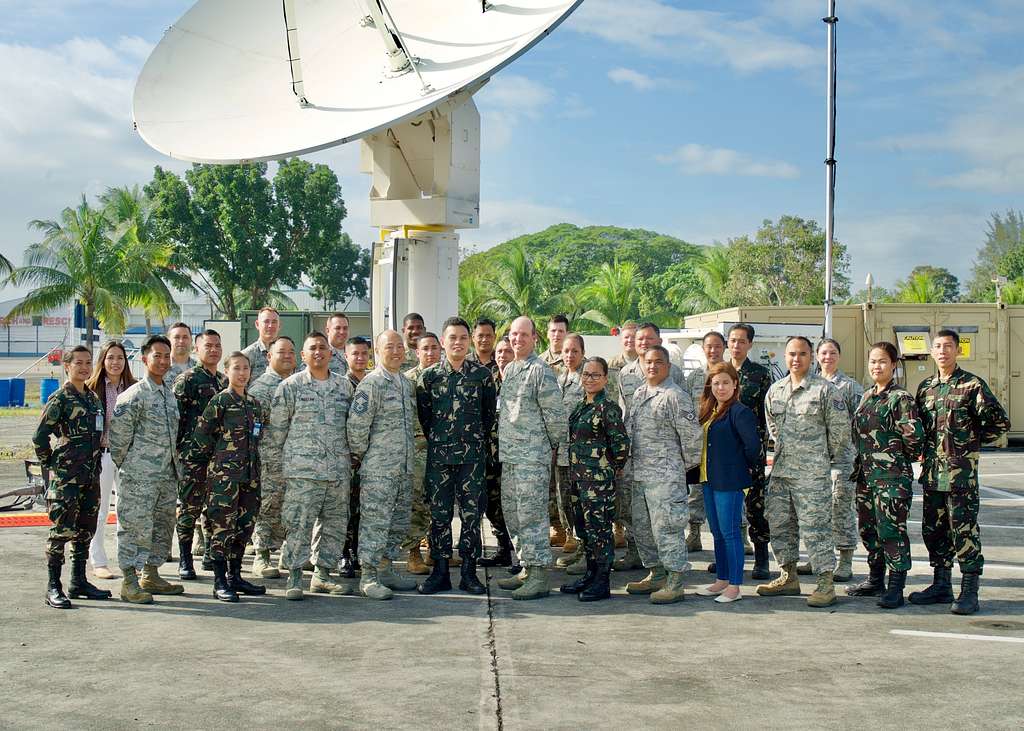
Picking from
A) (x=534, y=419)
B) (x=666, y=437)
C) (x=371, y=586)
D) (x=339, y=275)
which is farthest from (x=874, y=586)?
(x=339, y=275)

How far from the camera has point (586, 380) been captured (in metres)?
7.23

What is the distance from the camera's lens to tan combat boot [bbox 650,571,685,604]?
690 centimetres

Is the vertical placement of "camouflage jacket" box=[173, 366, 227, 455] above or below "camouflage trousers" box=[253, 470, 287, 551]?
above

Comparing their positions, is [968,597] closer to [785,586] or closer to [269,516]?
[785,586]

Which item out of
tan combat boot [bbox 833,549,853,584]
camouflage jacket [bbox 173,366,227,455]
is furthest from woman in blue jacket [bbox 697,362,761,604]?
camouflage jacket [bbox 173,366,227,455]

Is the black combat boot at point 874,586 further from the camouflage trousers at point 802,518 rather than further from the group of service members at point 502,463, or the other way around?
the camouflage trousers at point 802,518

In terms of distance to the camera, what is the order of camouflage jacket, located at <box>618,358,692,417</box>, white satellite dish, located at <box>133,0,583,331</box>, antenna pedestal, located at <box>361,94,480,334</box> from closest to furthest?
1. camouflage jacket, located at <box>618,358,692,417</box>
2. white satellite dish, located at <box>133,0,583,331</box>
3. antenna pedestal, located at <box>361,94,480,334</box>

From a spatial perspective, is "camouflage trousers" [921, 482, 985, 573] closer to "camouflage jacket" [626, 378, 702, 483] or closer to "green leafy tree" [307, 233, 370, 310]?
"camouflage jacket" [626, 378, 702, 483]

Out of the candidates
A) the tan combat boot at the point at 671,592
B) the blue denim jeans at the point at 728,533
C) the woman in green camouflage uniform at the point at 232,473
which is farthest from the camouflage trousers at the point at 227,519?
the blue denim jeans at the point at 728,533

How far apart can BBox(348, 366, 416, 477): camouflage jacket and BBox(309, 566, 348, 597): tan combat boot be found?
2.65 feet

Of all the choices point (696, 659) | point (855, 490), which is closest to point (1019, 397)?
point (855, 490)

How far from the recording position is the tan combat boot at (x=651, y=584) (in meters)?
7.24

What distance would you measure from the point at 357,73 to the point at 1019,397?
15.1m

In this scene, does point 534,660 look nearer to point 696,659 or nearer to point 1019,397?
point 696,659
